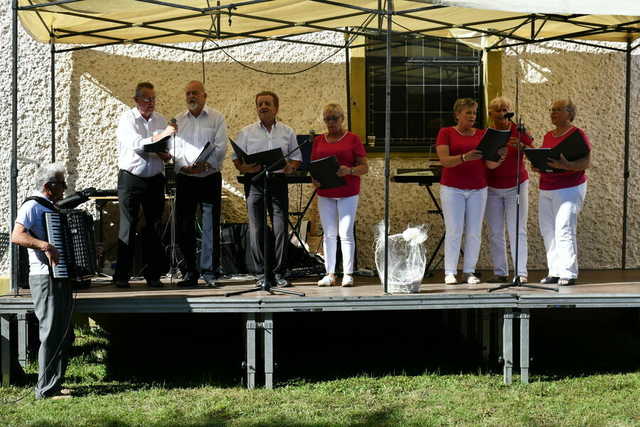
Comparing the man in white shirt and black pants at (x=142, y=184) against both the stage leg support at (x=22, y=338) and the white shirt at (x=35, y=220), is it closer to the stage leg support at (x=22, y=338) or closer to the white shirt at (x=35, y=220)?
the stage leg support at (x=22, y=338)

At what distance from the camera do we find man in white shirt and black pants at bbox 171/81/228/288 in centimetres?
748

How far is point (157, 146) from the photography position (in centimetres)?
711

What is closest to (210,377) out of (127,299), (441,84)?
(127,299)

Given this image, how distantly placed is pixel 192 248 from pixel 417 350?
219 cm

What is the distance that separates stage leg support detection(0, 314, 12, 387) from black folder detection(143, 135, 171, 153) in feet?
5.27

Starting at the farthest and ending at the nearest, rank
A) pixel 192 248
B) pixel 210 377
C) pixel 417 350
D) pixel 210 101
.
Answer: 1. pixel 210 101
2. pixel 417 350
3. pixel 192 248
4. pixel 210 377

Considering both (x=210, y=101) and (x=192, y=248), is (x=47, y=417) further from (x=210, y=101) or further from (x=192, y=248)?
(x=210, y=101)

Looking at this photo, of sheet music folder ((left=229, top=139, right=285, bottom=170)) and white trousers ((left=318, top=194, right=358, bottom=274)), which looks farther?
white trousers ((left=318, top=194, right=358, bottom=274))

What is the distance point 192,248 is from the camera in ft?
24.6

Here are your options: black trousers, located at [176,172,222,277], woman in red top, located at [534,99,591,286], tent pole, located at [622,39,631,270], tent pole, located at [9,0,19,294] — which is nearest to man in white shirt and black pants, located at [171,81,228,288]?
black trousers, located at [176,172,222,277]

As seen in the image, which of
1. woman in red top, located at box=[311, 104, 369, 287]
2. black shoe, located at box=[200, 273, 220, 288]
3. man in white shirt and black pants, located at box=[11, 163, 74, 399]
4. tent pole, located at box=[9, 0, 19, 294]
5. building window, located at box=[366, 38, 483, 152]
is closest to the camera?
man in white shirt and black pants, located at box=[11, 163, 74, 399]

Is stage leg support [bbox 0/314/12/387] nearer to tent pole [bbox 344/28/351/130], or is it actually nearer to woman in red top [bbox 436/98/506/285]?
woman in red top [bbox 436/98/506/285]

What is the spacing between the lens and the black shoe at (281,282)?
292 inches

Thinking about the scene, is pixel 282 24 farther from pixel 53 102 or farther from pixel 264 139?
pixel 53 102
